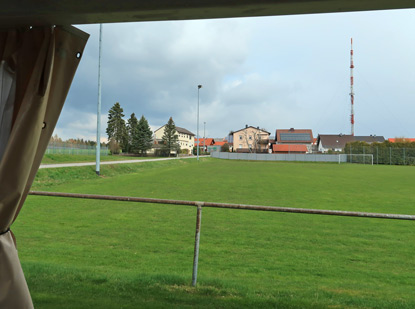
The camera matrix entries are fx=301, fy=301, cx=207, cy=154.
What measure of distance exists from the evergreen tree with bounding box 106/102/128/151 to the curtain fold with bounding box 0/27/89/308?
58440 mm

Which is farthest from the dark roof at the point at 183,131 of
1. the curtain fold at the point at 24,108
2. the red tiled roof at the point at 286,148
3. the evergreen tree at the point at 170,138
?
the curtain fold at the point at 24,108

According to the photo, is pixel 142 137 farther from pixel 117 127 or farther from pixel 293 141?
pixel 293 141

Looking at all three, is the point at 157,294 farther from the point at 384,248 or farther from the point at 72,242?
the point at 384,248

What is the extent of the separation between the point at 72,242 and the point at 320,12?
5466 millimetres

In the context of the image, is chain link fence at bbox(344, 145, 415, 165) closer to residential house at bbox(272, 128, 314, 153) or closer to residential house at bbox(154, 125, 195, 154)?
residential house at bbox(272, 128, 314, 153)

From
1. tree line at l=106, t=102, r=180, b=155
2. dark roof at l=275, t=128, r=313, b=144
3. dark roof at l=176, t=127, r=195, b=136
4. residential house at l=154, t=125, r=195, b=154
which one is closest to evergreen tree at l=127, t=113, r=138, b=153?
tree line at l=106, t=102, r=180, b=155

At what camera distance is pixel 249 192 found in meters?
12.5

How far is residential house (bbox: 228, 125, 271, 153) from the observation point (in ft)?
257

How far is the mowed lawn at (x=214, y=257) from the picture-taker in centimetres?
291

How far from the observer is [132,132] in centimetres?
6056

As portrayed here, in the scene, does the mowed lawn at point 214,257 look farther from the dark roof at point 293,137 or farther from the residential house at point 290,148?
the dark roof at point 293,137

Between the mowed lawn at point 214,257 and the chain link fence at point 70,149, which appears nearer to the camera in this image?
the mowed lawn at point 214,257

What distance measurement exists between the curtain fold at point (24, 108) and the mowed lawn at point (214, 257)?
841 mm

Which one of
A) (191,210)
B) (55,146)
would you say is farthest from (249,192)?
(55,146)
